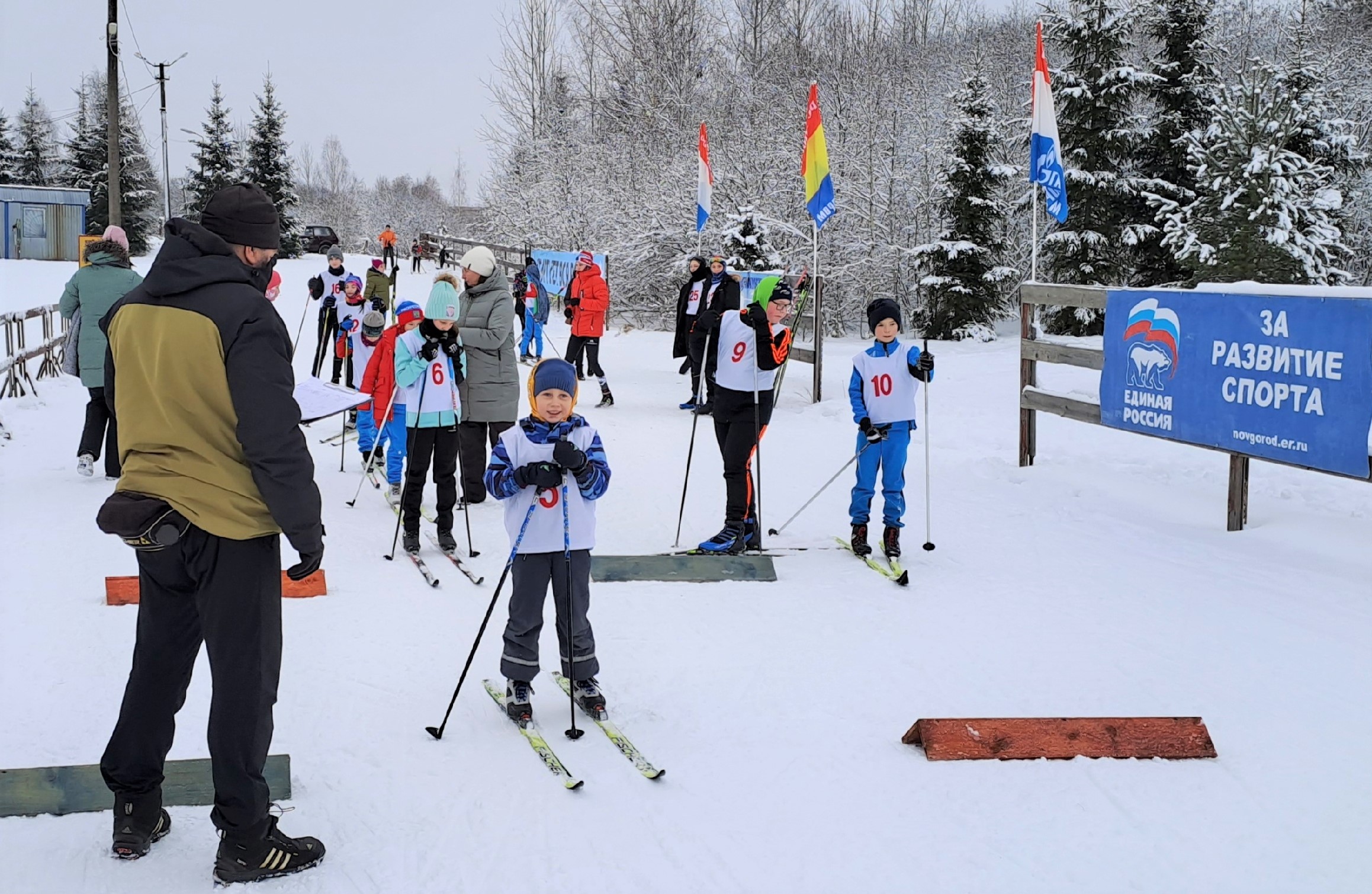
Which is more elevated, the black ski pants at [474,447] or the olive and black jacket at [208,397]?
the olive and black jacket at [208,397]

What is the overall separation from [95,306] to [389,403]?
2.49m

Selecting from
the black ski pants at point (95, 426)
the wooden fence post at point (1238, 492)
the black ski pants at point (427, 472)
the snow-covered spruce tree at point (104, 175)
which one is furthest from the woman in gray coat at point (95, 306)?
the snow-covered spruce tree at point (104, 175)

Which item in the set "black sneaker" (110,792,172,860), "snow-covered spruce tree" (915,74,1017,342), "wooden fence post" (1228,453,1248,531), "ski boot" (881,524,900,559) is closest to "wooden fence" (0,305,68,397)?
"ski boot" (881,524,900,559)

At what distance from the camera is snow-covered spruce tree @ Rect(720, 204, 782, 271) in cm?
1972

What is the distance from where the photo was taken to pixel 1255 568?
6812mm

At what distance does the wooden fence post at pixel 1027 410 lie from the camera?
970 cm

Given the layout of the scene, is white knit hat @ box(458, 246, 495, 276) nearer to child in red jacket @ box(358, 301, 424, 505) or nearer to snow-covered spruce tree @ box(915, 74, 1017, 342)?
child in red jacket @ box(358, 301, 424, 505)

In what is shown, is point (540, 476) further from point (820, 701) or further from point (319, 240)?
point (319, 240)

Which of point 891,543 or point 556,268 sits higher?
point 556,268

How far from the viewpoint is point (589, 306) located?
1477cm

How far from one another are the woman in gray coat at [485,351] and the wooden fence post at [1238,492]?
494 centimetres

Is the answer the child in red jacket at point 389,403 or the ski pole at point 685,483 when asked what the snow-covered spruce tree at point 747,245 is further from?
the child in red jacket at point 389,403

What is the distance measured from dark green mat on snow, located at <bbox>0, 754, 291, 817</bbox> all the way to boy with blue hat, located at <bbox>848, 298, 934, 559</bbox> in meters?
4.47

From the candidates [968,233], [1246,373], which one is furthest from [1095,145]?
[1246,373]
